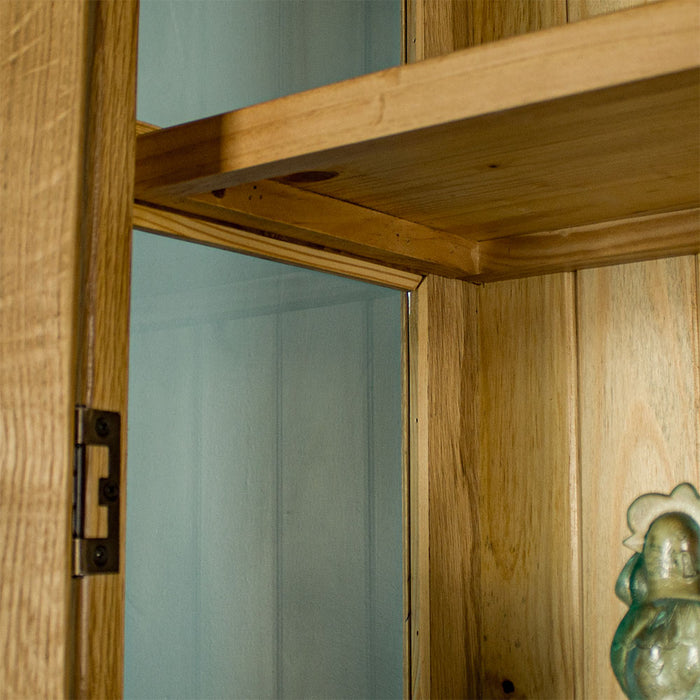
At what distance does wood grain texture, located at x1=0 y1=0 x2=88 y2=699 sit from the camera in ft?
1.69

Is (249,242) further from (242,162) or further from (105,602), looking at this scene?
(105,602)

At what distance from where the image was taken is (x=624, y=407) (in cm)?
84

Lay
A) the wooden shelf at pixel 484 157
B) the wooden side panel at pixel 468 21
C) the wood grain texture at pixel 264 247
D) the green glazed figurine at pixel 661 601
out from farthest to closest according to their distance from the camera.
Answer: the wooden side panel at pixel 468 21, the green glazed figurine at pixel 661 601, the wood grain texture at pixel 264 247, the wooden shelf at pixel 484 157

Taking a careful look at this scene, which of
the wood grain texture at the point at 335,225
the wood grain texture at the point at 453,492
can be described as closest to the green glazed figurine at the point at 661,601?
the wood grain texture at the point at 453,492

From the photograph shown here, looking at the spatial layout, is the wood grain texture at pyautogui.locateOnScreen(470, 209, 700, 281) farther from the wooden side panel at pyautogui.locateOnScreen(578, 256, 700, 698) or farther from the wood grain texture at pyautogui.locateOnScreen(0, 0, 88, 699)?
the wood grain texture at pyautogui.locateOnScreen(0, 0, 88, 699)

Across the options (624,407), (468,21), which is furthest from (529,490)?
(468,21)

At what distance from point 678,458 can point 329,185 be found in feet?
1.20

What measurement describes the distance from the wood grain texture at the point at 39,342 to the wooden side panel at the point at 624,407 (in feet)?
1.61

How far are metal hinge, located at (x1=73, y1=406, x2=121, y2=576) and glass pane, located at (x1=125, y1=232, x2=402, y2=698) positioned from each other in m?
0.13

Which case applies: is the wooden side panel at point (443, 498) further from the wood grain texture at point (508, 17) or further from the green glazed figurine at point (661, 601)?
the wood grain texture at point (508, 17)

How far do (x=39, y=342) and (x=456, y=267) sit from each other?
0.43 meters

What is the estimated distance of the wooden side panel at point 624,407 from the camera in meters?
0.81

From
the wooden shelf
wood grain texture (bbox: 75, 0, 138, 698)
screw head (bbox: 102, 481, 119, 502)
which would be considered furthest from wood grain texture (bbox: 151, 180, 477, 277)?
screw head (bbox: 102, 481, 119, 502)

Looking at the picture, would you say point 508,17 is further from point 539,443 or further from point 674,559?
point 674,559
